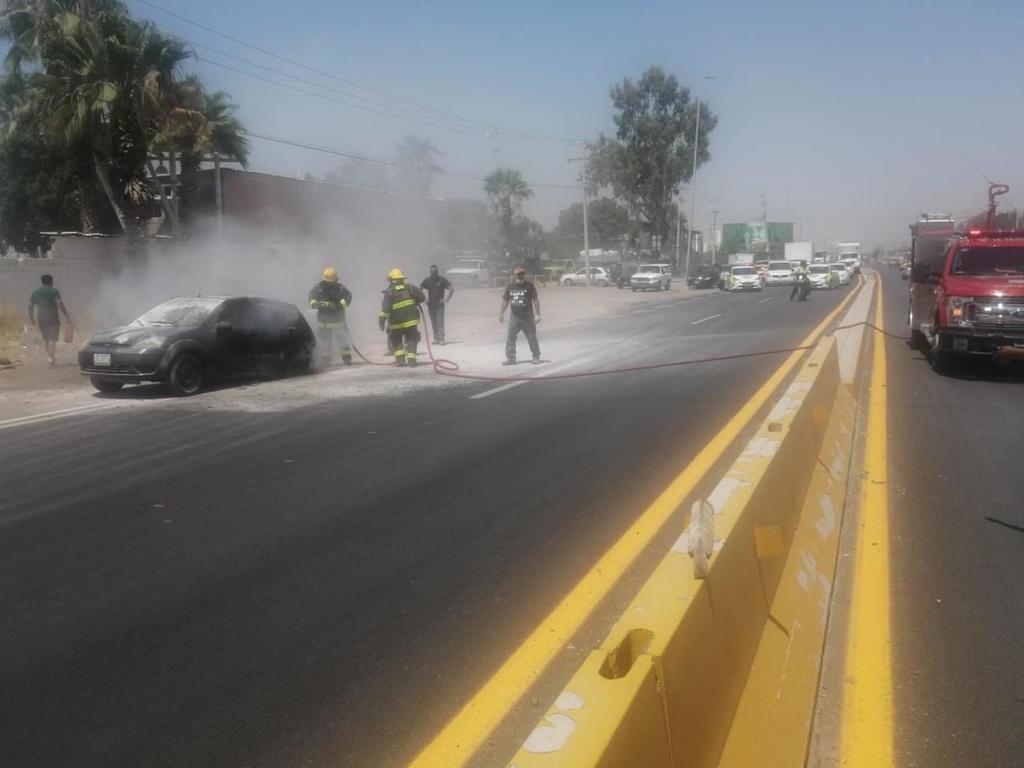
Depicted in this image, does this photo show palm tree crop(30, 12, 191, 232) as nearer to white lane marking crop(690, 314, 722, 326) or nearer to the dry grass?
the dry grass

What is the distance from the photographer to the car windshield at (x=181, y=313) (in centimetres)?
1295

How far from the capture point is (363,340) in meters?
20.8

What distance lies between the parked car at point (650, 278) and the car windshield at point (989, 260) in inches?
1388

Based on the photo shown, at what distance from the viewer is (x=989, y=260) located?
526 inches

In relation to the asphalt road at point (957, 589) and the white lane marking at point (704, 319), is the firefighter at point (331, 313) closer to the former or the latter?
the asphalt road at point (957, 589)

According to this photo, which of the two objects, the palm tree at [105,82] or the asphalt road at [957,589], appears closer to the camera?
the asphalt road at [957,589]

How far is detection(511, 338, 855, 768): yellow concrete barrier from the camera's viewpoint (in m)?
2.13

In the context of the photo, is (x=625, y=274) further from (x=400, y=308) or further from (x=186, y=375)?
(x=186, y=375)

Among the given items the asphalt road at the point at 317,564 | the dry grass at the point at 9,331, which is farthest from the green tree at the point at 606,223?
the asphalt road at the point at 317,564

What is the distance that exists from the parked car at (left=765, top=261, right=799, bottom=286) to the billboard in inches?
887

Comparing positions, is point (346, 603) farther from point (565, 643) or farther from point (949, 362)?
point (949, 362)

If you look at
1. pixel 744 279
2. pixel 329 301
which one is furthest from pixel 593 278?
pixel 329 301

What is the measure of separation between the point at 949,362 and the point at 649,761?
12.8 metres

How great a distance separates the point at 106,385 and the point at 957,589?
36.8 ft
